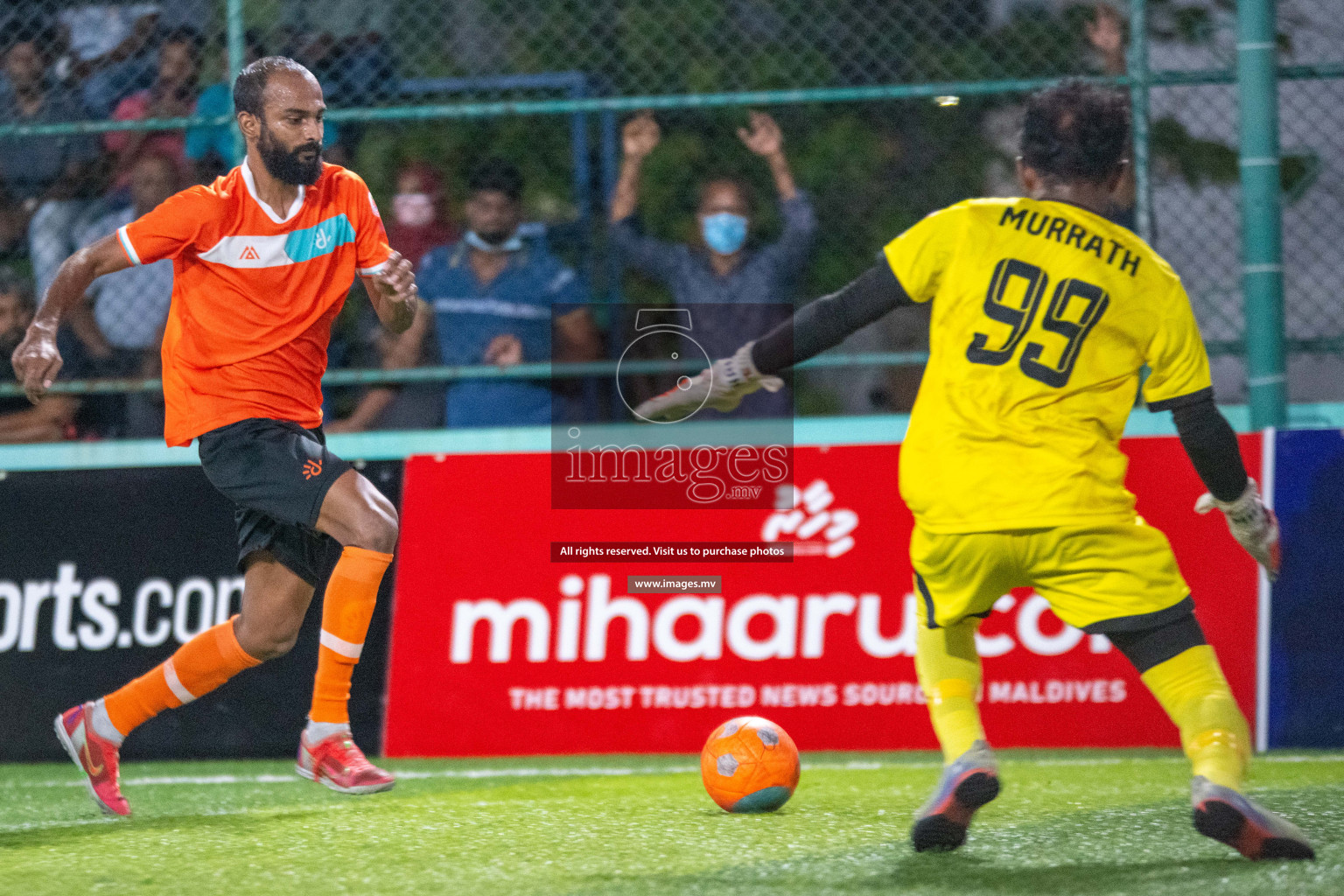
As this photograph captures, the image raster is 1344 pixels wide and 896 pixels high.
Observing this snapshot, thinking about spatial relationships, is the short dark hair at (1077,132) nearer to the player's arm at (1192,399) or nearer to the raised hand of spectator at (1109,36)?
the player's arm at (1192,399)

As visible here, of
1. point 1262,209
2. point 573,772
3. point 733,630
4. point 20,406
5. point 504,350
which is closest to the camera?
point 573,772

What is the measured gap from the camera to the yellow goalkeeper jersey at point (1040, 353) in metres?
3.35

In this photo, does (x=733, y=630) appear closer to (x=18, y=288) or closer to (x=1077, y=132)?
(x=1077, y=132)

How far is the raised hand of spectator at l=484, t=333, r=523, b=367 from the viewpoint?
22.1ft

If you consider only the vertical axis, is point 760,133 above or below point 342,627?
above

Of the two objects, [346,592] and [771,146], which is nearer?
[346,592]

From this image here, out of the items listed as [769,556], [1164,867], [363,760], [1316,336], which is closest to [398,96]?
[769,556]

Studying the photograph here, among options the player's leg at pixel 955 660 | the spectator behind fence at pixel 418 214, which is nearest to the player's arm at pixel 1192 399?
the player's leg at pixel 955 660

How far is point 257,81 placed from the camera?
4395mm

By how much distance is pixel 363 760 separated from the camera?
4367mm

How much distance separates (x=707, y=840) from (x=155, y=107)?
478 centimetres

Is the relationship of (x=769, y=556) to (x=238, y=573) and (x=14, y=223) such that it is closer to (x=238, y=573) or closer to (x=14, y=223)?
(x=238, y=573)

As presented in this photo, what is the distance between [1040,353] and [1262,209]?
2993 mm

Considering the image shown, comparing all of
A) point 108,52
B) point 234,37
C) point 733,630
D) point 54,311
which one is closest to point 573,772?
point 733,630
